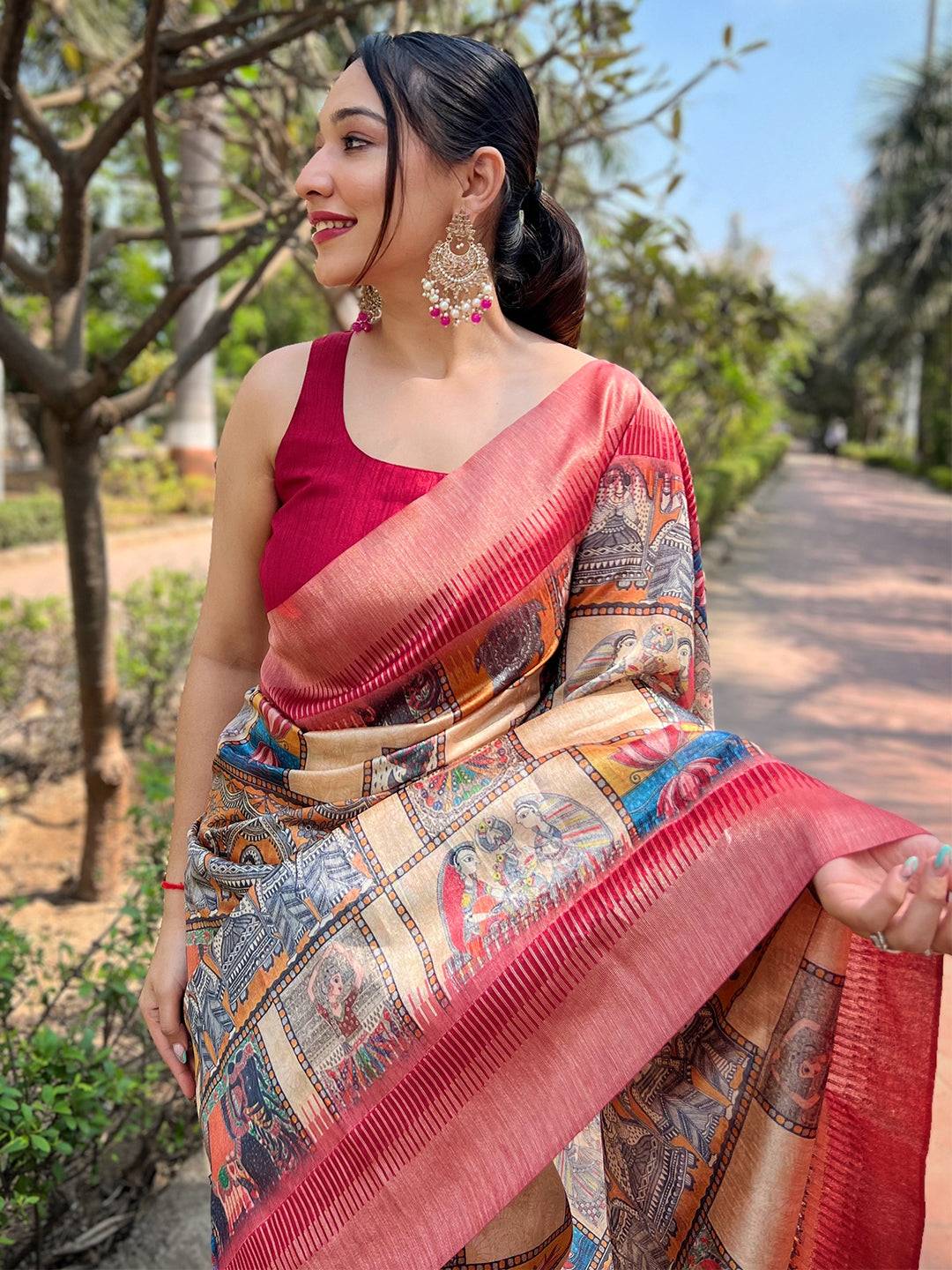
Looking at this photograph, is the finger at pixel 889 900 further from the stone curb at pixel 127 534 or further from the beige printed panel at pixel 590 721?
the stone curb at pixel 127 534

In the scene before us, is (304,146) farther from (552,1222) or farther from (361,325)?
(552,1222)

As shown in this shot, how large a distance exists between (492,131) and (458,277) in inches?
7.1

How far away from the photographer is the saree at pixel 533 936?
1263 mm

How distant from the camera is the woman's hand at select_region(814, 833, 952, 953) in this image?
1067 mm

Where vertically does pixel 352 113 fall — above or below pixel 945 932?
above

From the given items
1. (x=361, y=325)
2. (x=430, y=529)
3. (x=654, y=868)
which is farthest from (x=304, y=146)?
(x=654, y=868)

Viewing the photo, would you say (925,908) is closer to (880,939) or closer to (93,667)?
(880,939)

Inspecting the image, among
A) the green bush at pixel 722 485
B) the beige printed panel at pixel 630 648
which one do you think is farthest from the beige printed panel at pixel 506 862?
the green bush at pixel 722 485

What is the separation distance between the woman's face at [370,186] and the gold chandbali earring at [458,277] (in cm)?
2

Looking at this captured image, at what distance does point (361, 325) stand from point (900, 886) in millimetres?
1002

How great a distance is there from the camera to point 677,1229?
1.41m

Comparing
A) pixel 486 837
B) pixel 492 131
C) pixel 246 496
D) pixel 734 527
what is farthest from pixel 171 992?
pixel 734 527

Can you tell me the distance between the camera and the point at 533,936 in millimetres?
1273

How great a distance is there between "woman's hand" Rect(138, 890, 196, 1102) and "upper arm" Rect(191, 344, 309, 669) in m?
0.36
